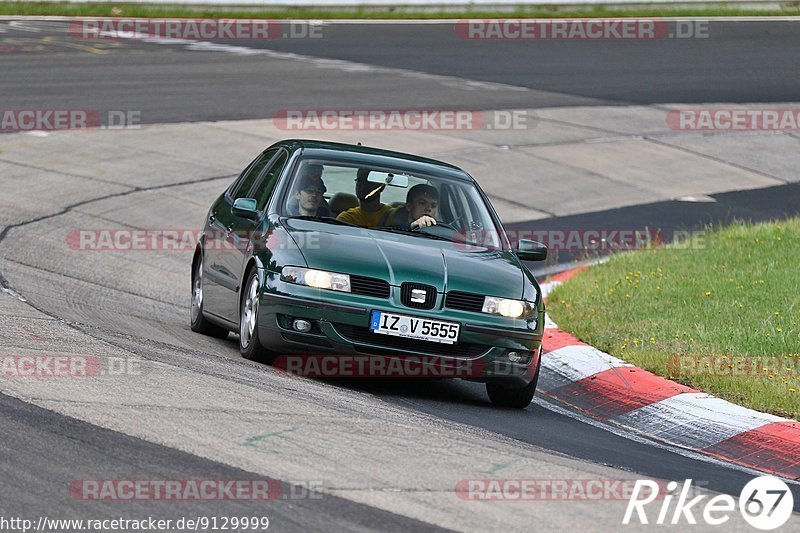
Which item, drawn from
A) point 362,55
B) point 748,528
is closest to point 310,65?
point 362,55

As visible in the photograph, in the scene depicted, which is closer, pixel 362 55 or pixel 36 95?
pixel 36 95

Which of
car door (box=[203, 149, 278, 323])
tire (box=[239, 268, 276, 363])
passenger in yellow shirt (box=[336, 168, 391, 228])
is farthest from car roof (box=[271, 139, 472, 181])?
tire (box=[239, 268, 276, 363])

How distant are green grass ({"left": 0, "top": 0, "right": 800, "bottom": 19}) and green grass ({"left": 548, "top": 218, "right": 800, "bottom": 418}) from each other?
1912 centimetres

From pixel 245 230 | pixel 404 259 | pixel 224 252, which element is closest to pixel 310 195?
pixel 245 230

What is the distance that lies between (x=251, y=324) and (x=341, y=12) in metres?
25.3

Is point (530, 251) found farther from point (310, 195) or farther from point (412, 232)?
point (310, 195)

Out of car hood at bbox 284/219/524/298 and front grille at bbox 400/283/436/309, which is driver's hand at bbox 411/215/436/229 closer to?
car hood at bbox 284/219/524/298

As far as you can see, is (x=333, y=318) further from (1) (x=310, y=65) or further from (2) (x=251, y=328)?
(1) (x=310, y=65)

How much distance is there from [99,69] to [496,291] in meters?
16.9

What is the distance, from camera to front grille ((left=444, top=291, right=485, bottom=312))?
855 cm

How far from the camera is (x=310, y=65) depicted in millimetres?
26281

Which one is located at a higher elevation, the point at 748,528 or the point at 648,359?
the point at 748,528

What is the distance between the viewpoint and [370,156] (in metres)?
10.0

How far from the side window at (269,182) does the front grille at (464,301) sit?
1.82 metres
